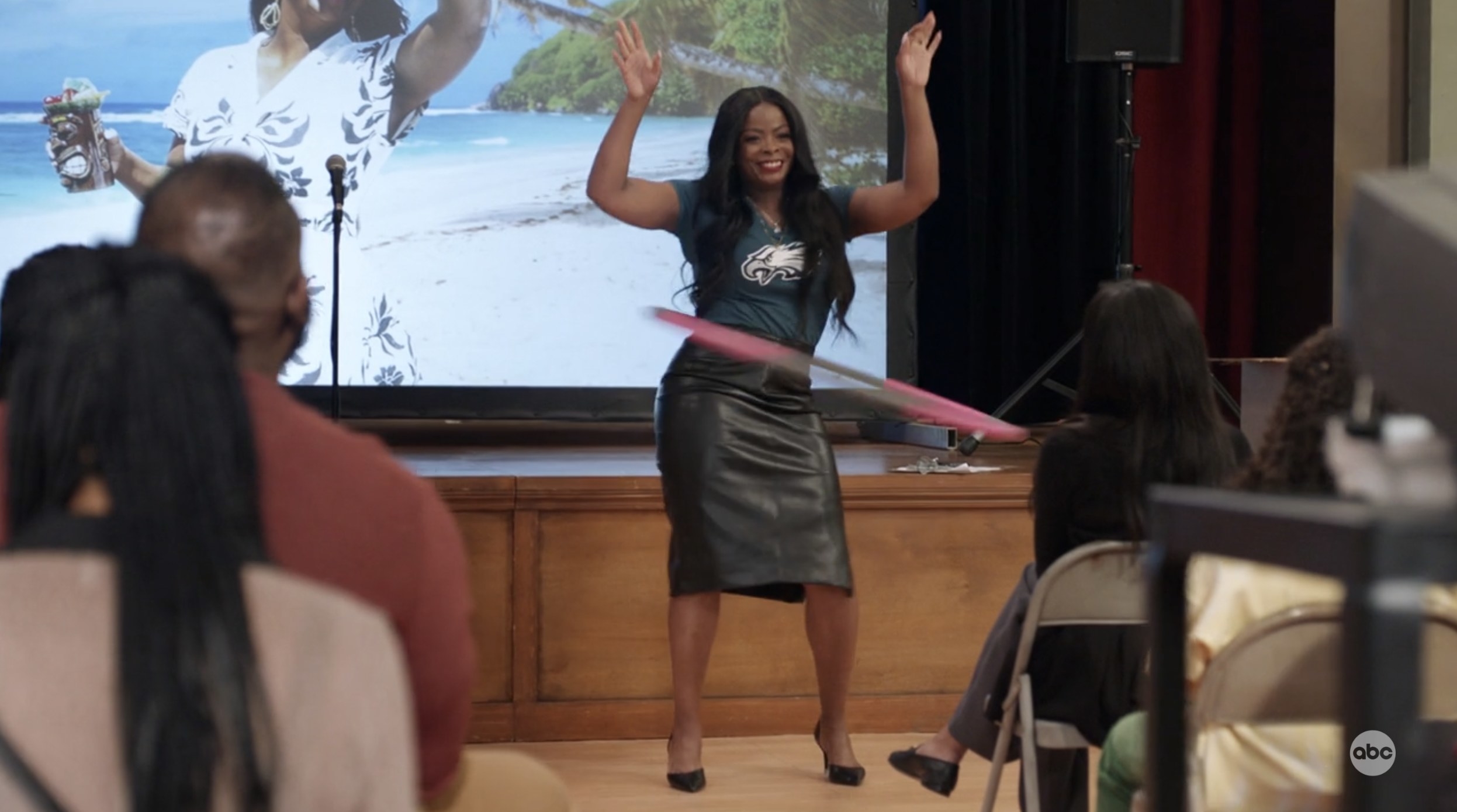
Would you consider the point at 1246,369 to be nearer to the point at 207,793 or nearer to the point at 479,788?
the point at 479,788

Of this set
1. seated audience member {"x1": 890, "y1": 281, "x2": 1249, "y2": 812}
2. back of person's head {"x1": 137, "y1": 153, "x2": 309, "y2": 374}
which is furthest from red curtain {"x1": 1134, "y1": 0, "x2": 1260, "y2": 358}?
back of person's head {"x1": 137, "y1": 153, "x2": 309, "y2": 374}

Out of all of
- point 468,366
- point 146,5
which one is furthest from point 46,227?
point 468,366

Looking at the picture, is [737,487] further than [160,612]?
Yes

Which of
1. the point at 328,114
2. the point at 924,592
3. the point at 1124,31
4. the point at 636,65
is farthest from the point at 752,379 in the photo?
the point at 1124,31

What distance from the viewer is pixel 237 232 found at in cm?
139

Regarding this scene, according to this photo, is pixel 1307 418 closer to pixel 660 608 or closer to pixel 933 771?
pixel 933 771

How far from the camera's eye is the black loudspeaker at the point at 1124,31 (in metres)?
5.21

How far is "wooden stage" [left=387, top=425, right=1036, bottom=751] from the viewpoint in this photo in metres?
3.77

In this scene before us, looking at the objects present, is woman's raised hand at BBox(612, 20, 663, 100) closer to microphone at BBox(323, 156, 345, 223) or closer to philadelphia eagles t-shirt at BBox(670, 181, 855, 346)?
philadelphia eagles t-shirt at BBox(670, 181, 855, 346)

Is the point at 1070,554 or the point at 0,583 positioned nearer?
the point at 0,583

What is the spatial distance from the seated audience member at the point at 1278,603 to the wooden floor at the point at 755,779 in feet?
5.08

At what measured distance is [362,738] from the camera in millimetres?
1028

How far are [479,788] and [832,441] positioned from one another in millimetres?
4097

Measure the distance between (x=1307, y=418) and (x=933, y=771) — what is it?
1085 millimetres
